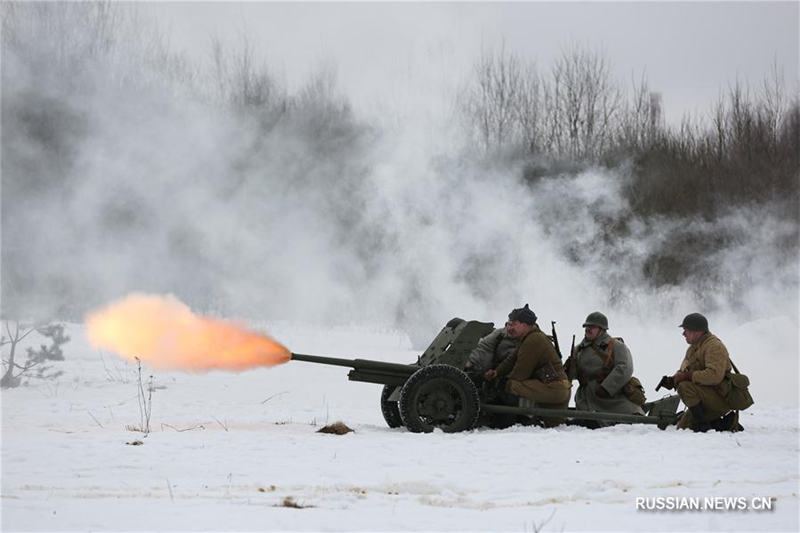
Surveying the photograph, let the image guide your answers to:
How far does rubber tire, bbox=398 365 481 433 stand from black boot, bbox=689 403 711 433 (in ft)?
8.00

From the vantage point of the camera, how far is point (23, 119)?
818 inches

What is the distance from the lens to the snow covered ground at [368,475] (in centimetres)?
625

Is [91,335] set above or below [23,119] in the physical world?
below

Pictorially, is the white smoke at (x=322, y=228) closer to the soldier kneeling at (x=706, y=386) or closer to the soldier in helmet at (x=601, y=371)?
the soldier in helmet at (x=601, y=371)

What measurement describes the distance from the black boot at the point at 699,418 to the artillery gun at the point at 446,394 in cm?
27

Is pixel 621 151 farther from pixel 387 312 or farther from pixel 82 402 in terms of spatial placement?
pixel 82 402

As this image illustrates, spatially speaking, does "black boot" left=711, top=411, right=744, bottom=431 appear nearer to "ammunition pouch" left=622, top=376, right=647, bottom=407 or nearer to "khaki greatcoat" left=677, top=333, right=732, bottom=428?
"khaki greatcoat" left=677, top=333, right=732, bottom=428

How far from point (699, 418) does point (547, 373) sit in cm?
174

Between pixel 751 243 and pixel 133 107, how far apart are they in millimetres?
14588

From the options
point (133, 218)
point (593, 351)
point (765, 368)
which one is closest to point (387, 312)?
point (133, 218)

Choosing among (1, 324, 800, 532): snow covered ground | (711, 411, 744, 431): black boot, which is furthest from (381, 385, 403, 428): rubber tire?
(711, 411, 744, 431): black boot

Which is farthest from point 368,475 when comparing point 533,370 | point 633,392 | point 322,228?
point 322,228

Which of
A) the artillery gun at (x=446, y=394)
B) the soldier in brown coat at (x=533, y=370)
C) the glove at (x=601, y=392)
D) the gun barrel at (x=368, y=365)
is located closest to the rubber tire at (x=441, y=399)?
the artillery gun at (x=446, y=394)

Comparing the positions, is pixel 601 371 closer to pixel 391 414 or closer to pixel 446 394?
pixel 446 394
